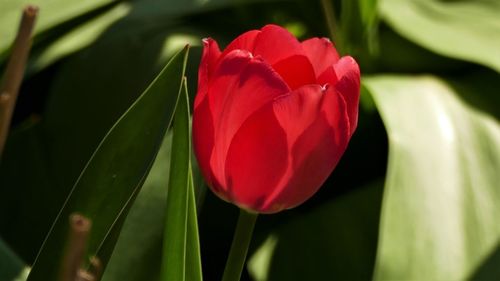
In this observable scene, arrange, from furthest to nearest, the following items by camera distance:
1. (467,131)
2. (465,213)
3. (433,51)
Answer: (433,51) → (467,131) → (465,213)

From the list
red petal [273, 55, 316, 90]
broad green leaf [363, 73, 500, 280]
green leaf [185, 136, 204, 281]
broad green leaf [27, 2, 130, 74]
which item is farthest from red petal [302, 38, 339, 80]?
broad green leaf [27, 2, 130, 74]

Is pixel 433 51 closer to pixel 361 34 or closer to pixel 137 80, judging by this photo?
pixel 361 34

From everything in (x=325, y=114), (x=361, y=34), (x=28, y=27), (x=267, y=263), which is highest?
(x=28, y=27)

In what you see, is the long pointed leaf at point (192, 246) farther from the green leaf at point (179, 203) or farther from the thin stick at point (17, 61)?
the thin stick at point (17, 61)

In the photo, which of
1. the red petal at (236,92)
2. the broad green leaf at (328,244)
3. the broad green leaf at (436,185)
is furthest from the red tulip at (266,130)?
the broad green leaf at (328,244)

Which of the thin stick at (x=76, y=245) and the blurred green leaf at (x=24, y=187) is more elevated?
the thin stick at (x=76, y=245)

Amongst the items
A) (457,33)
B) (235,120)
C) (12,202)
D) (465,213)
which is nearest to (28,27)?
(235,120)

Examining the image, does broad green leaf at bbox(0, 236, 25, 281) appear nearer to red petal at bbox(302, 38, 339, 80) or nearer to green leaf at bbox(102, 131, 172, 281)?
green leaf at bbox(102, 131, 172, 281)
